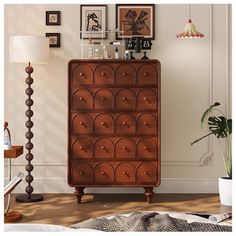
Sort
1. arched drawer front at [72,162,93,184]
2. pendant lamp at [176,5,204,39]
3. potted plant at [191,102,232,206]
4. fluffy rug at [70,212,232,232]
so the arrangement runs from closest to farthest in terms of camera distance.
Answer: fluffy rug at [70,212,232,232]
potted plant at [191,102,232,206]
arched drawer front at [72,162,93,184]
pendant lamp at [176,5,204,39]

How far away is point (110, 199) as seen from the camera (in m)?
4.94

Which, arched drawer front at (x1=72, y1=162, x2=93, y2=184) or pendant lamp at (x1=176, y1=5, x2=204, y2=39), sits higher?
pendant lamp at (x1=176, y1=5, x2=204, y2=39)

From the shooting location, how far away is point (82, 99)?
185 inches

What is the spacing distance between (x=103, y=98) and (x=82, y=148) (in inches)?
21.6

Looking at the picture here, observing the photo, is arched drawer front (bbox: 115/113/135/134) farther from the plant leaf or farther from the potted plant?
the plant leaf

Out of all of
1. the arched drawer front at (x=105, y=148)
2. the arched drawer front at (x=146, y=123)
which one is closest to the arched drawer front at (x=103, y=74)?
the arched drawer front at (x=146, y=123)

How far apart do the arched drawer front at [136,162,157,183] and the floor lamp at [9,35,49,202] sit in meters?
1.07

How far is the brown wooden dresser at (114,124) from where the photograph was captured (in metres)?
4.71

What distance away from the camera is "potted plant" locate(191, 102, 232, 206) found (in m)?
4.62

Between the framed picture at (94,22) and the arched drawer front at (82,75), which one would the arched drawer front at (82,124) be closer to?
the arched drawer front at (82,75)

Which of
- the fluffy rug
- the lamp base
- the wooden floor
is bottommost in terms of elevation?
the wooden floor

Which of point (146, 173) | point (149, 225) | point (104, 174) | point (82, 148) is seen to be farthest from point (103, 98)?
point (149, 225)

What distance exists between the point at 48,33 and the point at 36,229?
3944 mm

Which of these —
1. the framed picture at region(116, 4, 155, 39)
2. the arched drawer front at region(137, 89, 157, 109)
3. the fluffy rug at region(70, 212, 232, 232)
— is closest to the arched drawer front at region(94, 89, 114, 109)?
the arched drawer front at region(137, 89, 157, 109)
